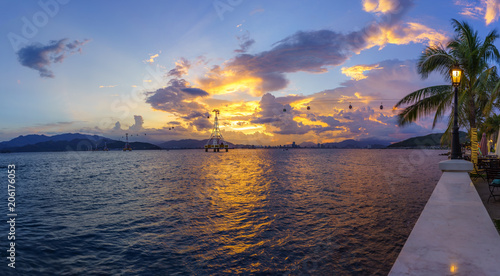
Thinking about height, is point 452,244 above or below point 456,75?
below

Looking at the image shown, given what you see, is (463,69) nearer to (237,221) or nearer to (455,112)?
(455,112)

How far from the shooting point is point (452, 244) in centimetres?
509

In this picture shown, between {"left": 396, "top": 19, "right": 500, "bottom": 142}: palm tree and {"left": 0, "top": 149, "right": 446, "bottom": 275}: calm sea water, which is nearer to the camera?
{"left": 0, "top": 149, "right": 446, "bottom": 275}: calm sea water

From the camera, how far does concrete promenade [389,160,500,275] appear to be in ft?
13.7

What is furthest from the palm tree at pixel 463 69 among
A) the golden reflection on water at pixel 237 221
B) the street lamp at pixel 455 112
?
the golden reflection on water at pixel 237 221

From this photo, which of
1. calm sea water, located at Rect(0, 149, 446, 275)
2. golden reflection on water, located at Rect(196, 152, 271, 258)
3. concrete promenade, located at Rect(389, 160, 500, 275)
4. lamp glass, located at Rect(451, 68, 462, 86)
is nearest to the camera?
concrete promenade, located at Rect(389, 160, 500, 275)

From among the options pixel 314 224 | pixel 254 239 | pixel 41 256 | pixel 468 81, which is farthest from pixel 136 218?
pixel 468 81

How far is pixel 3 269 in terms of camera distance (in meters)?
8.48

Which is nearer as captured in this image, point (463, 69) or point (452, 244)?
point (452, 244)

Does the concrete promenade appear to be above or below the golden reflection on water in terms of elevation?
above

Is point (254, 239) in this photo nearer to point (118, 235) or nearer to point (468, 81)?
point (118, 235)

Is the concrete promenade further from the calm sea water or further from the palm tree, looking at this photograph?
the palm tree

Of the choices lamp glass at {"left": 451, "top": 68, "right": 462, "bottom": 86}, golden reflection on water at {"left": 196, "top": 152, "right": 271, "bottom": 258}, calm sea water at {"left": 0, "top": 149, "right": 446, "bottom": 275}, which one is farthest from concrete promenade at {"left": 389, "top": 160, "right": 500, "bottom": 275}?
lamp glass at {"left": 451, "top": 68, "right": 462, "bottom": 86}

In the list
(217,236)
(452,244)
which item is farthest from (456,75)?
(217,236)
